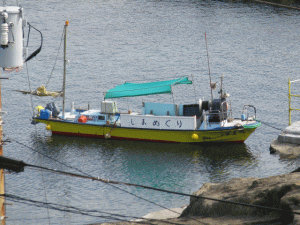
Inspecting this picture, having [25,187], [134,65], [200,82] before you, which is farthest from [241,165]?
[134,65]

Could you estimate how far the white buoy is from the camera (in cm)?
2088

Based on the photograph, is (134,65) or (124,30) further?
(124,30)

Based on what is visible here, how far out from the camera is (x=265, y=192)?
2408 cm

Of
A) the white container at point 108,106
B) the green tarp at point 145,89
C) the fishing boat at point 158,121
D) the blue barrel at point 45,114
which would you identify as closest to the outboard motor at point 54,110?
the fishing boat at point 158,121

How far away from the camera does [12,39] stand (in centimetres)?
2120

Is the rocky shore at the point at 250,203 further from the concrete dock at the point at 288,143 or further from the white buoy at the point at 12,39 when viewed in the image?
the concrete dock at the point at 288,143

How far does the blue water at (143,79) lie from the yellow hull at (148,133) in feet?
1.93

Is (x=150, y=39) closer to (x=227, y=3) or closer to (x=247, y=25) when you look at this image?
(x=247, y=25)

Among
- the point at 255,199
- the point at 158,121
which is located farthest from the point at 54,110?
the point at 255,199

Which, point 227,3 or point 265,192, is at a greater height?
point 227,3

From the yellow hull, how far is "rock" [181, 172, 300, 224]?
48.4ft

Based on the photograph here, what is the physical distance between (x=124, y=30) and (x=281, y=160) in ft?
148

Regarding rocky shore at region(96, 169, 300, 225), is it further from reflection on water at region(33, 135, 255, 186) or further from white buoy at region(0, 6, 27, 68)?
reflection on water at region(33, 135, 255, 186)

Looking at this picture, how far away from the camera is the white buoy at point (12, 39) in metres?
20.9
